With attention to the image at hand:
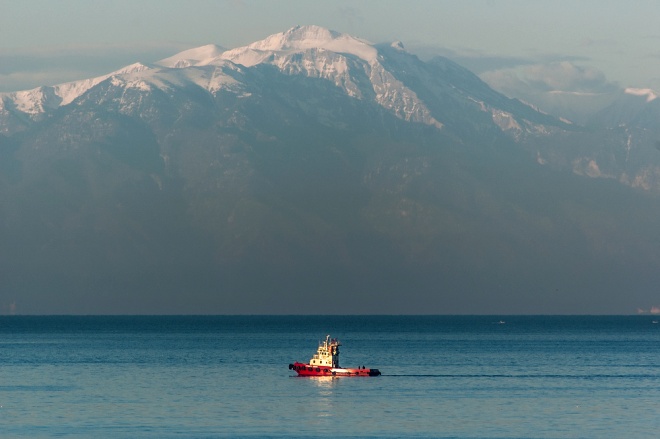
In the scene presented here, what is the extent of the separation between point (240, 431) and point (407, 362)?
96.7 metres

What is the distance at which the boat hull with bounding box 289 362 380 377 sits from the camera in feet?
543

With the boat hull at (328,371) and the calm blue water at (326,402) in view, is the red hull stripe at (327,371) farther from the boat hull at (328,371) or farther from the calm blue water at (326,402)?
the calm blue water at (326,402)

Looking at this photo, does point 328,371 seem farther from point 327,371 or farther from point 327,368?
point 327,368

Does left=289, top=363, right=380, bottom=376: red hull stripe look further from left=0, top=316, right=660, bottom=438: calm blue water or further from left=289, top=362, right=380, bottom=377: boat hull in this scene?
left=0, top=316, right=660, bottom=438: calm blue water

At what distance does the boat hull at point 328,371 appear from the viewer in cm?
16550

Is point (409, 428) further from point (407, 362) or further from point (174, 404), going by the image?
point (407, 362)

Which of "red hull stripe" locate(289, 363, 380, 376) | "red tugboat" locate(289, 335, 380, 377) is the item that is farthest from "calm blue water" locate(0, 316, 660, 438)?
"red tugboat" locate(289, 335, 380, 377)

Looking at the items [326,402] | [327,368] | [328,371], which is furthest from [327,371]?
[326,402]

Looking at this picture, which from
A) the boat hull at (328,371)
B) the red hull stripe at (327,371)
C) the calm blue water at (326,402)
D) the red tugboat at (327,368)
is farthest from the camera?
the red tugboat at (327,368)

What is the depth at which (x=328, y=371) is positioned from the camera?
548 ft

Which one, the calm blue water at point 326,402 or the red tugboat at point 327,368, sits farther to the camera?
the red tugboat at point 327,368

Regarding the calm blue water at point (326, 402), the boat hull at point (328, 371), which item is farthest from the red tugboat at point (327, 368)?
the calm blue water at point (326, 402)

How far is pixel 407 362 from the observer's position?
7869 inches

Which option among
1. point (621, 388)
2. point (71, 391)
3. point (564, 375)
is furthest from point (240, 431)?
point (564, 375)
